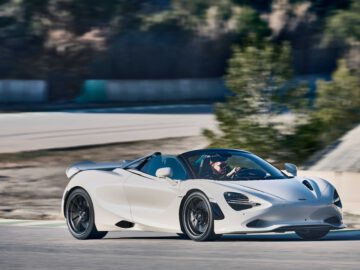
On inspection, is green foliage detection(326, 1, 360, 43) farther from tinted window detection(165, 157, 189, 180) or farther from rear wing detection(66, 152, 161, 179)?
tinted window detection(165, 157, 189, 180)

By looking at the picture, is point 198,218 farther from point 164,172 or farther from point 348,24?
point 348,24

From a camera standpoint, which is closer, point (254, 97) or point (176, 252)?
point (176, 252)

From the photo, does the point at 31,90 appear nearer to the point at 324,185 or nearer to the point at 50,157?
the point at 50,157

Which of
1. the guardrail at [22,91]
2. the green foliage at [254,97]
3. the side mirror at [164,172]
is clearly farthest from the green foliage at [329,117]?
the guardrail at [22,91]

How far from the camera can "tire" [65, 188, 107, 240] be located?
44.9ft

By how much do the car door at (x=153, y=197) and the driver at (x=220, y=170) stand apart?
47 centimetres

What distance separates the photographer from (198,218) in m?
12.4

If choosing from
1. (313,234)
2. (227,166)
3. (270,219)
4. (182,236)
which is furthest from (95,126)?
(270,219)

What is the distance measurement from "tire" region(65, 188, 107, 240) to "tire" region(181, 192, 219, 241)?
1.66 metres

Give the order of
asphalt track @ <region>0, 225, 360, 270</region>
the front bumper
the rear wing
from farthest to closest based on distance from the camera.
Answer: the rear wing, the front bumper, asphalt track @ <region>0, 225, 360, 270</region>

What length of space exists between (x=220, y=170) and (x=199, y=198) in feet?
2.29

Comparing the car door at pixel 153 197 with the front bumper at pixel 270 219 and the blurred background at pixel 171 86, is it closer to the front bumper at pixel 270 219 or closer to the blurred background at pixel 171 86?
the front bumper at pixel 270 219

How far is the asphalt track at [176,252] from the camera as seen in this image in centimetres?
1017

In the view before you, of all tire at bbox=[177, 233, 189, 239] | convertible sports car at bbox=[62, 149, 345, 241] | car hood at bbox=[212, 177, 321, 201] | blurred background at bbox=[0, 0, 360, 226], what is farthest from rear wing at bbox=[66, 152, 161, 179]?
blurred background at bbox=[0, 0, 360, 226]
